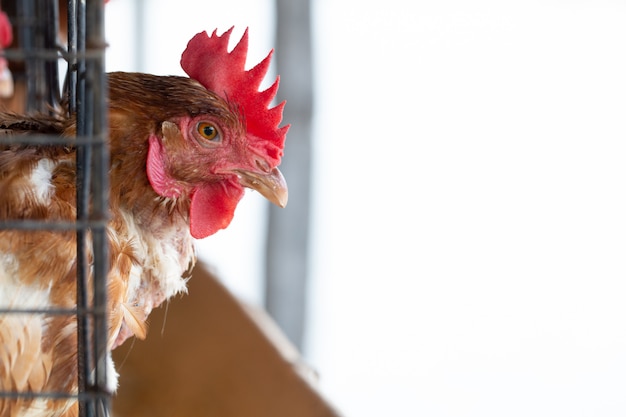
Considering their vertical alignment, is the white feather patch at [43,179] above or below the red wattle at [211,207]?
above

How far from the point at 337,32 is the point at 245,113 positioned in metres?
2.74

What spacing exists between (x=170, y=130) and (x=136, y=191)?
97 millimetres

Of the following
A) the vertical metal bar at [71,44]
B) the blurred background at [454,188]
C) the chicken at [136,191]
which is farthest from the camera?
the blurred background at [454,188]

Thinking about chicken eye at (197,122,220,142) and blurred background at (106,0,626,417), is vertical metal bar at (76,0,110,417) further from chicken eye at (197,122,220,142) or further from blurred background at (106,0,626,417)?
blurred background at (106,0,626,417)

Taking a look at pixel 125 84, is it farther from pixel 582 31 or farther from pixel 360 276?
pixel 582 31

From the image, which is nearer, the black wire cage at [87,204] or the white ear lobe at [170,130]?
the black wire cage at [87,204]

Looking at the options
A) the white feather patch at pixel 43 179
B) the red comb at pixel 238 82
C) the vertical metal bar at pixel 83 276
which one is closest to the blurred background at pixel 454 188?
the red comb at pixel 238 82

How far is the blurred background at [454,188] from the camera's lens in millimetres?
3361

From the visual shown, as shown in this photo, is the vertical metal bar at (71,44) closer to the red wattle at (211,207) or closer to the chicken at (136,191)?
the chicken at (136,191)

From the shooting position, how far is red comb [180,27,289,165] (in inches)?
40.3

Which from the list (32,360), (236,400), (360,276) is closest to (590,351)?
(360,276)

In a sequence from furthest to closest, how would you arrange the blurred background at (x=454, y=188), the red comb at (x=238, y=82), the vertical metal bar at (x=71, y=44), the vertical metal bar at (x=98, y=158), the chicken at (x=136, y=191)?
the blurred background at (x=454, y=188)
the red comb at (x=238, y=82)
the vertical metal bar at (x=71, y=44)
the chicken at (x=136, y=191)
the vertical metal bar at (x=98, y=158)

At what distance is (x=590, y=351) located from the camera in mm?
3164

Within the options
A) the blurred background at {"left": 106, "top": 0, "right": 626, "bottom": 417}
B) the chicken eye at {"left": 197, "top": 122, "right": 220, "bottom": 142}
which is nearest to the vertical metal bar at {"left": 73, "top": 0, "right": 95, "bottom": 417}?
the chicken eye at {"left": 197, "top": 122, "right": 220, "bottom": 142}
